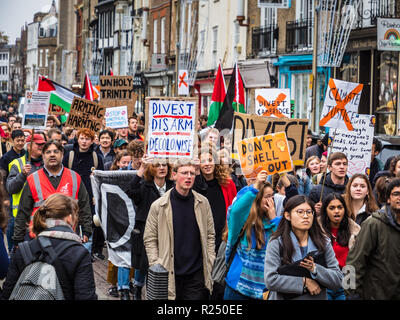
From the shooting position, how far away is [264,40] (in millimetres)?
30094

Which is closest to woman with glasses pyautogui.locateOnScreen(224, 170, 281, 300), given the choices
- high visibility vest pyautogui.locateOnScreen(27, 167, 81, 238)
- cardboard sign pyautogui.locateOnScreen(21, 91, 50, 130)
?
high visibility vest pyautogui.locateOnScreen(27, 167, 81, 238)

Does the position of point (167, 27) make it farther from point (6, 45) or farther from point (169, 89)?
point (6, 45)

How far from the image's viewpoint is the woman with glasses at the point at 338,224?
6617 mm

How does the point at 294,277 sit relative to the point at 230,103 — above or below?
below

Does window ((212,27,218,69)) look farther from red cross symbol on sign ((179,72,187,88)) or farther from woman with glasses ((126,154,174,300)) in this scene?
woman with glasses ((126,154,174,300))

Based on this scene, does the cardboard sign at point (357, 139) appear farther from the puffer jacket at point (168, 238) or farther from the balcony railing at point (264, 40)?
the balcony railing at point (264, 40)

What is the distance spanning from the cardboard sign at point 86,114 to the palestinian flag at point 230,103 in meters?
3.13

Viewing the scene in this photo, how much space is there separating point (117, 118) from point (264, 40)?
15.1m

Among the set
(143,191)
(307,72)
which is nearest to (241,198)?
(143,191)

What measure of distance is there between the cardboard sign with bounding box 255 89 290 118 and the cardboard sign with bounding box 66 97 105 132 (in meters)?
3.21

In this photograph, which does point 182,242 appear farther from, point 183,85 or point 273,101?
point 183,85

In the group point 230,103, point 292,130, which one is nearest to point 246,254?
point 292,130

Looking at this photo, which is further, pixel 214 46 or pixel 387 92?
pixel 214 46

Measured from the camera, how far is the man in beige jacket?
6.78 m
